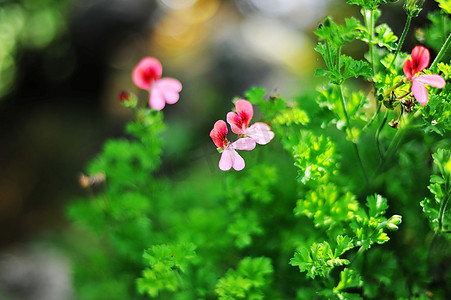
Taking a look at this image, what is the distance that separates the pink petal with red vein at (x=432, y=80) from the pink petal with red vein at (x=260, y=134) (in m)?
0.31

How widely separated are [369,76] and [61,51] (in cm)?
423

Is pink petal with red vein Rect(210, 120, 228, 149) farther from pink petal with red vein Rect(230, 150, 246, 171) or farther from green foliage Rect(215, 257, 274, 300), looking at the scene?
green foliage Rect(215, 257, 274, 300)

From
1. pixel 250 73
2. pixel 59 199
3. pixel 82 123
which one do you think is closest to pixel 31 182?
pixel 59 199

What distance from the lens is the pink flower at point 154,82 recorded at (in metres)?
1.08

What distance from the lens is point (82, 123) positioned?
405 centimetres

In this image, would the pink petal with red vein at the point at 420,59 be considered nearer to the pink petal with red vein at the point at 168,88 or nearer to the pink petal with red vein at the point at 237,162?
the pink petal with red vein at the point at 237,162

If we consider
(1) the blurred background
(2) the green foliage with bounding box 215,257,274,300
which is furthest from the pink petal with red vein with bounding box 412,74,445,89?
(1) the blurred background

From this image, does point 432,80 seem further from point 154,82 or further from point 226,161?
point 154,82

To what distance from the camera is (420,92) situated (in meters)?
0.79

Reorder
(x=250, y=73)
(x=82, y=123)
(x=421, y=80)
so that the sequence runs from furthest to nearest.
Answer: (x=82, y=123) < (x=250, y=73) < (x=421, y=80)

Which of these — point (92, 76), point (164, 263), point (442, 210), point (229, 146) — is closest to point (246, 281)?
A: point (164, 263)

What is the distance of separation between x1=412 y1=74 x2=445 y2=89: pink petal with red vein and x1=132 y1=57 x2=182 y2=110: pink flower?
55cm

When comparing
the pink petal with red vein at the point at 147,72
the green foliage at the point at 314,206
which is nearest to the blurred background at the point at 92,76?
the green foliage at the point at 314,206

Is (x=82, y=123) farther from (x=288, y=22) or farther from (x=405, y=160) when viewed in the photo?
(x=405, y=160)
